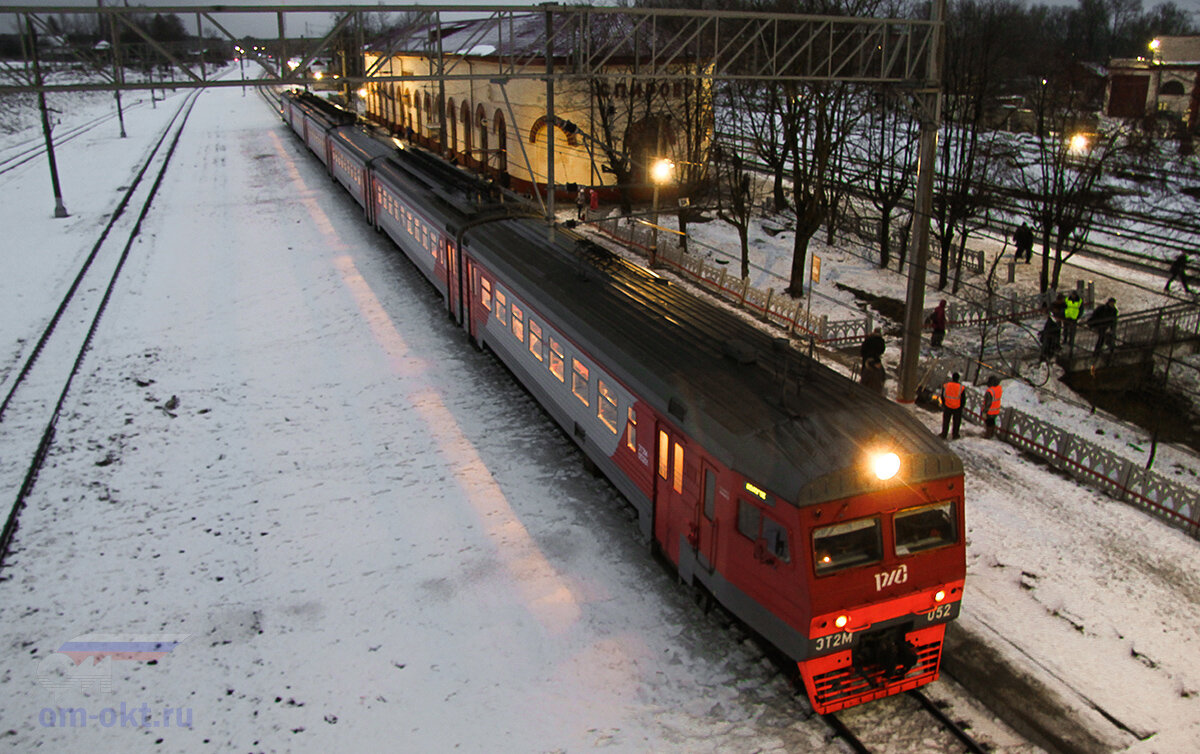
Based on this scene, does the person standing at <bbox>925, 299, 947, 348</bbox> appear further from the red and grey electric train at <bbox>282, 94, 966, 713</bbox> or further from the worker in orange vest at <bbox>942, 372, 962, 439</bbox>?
the red and grey electric train at <bbox>282, 94, 966, 713</bbox>

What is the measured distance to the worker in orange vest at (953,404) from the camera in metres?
14.7

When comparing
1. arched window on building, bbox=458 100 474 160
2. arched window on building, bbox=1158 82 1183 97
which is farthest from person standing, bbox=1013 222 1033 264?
arched window on building, bbox=1158 82 1183 97

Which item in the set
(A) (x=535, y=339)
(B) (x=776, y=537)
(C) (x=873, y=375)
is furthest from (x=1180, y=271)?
(B) (x=776, y=537)

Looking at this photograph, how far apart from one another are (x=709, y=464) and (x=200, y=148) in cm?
5288

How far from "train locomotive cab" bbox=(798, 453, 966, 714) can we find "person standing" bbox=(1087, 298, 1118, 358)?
47.4 feet

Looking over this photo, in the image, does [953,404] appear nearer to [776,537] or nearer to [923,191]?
[923,191]

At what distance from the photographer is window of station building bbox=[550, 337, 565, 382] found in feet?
43.8

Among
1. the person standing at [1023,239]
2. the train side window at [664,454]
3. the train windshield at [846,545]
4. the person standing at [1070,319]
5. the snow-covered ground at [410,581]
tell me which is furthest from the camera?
the person standing at [1023,239]

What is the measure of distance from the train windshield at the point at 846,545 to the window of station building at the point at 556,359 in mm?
6026

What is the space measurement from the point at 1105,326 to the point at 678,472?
1559 centimetres

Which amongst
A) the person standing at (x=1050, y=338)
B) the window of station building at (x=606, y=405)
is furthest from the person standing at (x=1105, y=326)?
the window of station building at (x=606, y=405)

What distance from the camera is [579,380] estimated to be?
12.7 meters

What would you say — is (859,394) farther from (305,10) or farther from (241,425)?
(241,425)

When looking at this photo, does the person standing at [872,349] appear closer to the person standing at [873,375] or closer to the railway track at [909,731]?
the person standing at [873,375]
